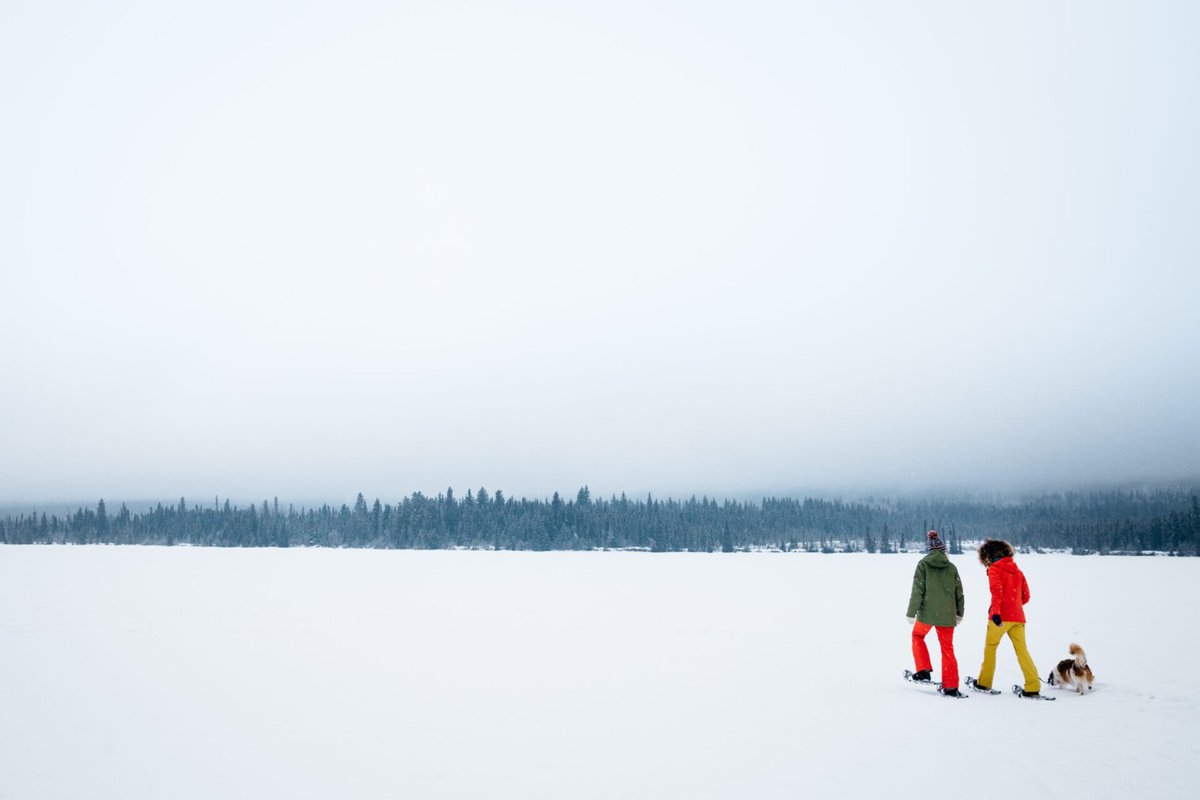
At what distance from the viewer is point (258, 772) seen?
22.8 ft

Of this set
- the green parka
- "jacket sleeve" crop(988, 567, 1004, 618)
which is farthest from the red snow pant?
Answer: "jacket sleeve" crop(988, 567, 1004, 618)

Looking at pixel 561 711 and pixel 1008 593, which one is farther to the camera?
pixel 1008 593

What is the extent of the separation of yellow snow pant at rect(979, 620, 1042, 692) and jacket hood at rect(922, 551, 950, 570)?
985mm

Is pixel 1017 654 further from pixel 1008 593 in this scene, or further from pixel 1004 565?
pixel 1004 565

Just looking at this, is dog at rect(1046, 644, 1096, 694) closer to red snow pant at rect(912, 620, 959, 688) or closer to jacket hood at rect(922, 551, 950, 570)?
red snow pant at rect(912, 620, 959, 688)

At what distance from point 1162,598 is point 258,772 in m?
30.8

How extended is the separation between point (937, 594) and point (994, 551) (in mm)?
1180

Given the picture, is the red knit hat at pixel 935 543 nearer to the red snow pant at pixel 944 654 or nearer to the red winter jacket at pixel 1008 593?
the red winter jacket at pixel 1008 593

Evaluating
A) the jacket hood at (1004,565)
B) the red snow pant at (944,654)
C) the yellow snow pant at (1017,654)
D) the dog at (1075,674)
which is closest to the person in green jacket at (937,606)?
the red snow pant at (944,654)

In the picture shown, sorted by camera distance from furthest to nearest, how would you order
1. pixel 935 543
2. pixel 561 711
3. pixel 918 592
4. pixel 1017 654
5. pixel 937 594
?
pixel 935 543, pixel 918 592, pixel 937 594, pixel 1017 654, pixel 561 711

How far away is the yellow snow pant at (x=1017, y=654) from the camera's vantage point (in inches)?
399

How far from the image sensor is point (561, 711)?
923 centimetres

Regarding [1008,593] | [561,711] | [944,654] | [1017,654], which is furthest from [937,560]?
[561,711]

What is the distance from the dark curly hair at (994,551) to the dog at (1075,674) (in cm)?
149
